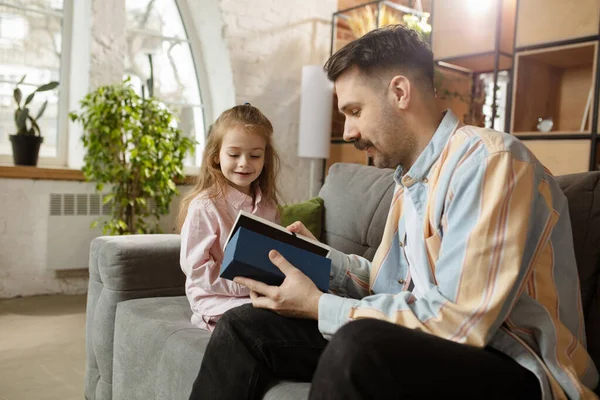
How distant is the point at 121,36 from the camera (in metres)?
3.60

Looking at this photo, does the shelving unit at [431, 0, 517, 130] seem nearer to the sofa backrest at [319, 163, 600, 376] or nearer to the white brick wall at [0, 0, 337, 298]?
the white brick wall at [0, 0, 337, 298]

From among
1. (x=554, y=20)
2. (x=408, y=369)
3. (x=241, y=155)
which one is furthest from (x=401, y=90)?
(x=554, y=20)

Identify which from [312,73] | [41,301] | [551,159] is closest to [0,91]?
[41,301]

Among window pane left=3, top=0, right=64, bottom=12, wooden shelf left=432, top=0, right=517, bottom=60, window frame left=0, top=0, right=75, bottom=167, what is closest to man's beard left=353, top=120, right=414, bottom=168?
wooden shelf left=432, top=0, right=517, bottom=60

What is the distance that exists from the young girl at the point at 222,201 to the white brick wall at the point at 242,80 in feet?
6.13

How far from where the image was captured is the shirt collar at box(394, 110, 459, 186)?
45.6 inches

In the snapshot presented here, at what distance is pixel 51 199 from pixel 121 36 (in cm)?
110

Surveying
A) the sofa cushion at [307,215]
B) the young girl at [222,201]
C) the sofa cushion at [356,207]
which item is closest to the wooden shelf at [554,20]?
the sofa cushion at [356,207]

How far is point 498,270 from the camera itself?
92 cm

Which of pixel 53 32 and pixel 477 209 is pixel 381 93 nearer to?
pixel 477 209

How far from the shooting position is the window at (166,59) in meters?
3.92

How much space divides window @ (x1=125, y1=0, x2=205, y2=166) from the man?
2817 millimetres

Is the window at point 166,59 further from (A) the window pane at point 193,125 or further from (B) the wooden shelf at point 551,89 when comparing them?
(B) the wooden shelf at point 551,89

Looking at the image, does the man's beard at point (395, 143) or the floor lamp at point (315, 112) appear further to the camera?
the floor lamp at point (315, 112)
